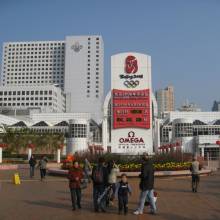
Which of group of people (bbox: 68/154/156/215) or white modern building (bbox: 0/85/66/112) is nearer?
group of people (bbox: 68/154/156/215)

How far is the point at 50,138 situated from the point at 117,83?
25.1 meters

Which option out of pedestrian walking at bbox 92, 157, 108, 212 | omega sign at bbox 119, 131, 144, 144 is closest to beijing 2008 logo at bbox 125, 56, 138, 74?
omega sign at bbox 119, 131, 144, 144

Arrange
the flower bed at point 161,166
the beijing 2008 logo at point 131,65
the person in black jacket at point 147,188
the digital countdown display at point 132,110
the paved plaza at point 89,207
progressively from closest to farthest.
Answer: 1. the paved plaza at point 89,207
2. the person in black jacket at point 147,188
3. the flower bed at point 161,166
4. the digital countdown display at point 132,110
5. the beijing 2008 logo at point 131,65

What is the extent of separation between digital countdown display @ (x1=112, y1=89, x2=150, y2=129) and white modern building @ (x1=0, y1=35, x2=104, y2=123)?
94.1m

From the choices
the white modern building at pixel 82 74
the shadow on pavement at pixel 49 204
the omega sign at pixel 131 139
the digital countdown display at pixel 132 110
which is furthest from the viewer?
the white modern building at pixel 82 74

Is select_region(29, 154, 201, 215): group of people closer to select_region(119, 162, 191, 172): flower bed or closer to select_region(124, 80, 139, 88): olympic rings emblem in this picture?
select_region(119, 162, 191, 172): flower bed

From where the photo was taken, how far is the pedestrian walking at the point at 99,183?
457 inches

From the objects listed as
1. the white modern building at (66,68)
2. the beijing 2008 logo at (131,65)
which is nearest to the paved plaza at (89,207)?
the beijing 2008 logo at (131,65)

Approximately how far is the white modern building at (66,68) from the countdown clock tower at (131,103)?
93.9 metres

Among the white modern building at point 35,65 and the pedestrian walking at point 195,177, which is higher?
the white modern building at point 35,65

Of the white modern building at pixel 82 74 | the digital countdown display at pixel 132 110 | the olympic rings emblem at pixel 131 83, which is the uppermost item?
the white modern building at pixel 82 74

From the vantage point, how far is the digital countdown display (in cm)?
3841

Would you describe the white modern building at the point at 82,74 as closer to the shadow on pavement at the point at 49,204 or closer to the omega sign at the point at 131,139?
the omega sign at the point at 131,139

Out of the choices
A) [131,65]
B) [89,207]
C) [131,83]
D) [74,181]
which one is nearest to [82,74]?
[131,65]
